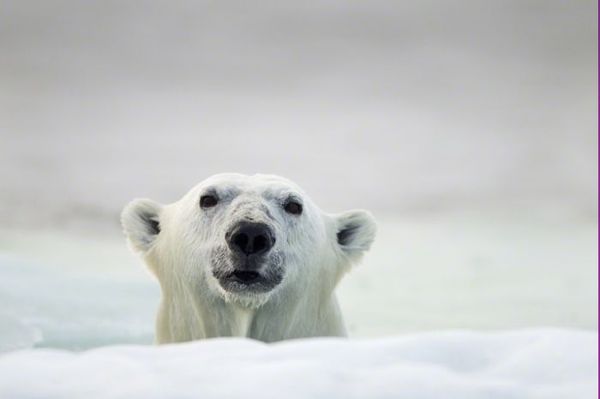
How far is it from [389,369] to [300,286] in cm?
123

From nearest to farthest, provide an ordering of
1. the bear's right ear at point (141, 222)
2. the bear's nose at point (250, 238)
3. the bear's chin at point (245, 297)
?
the bear's nose at point (250, 238)
the bear's chin at point (245, 297)
the bear's right ear at point (141, 222)

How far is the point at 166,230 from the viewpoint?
2.79 metres

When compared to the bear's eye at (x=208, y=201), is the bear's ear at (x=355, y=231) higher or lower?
higher

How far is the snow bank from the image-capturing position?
132 centimetres

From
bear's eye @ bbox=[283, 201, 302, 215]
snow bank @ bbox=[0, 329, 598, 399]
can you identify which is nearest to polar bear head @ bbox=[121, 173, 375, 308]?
bear's eye @ bbox=[283, 201, 302, 215]

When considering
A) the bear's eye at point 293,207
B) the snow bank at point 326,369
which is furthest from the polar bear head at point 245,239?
the snow bank at point 326,369

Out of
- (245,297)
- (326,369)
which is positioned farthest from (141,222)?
(326,369)

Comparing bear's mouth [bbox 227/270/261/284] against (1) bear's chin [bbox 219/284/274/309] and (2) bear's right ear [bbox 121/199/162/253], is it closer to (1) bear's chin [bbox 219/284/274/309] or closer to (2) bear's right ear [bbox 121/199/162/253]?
(1) bear's chin [bbox 219/284/274/309]

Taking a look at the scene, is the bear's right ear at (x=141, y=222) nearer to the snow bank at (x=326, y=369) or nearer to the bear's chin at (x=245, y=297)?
the bear's chin at (x=245, y=297)

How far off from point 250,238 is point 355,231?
0.80m

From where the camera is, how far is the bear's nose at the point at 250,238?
7.24 ft

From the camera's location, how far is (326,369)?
4.47 feet

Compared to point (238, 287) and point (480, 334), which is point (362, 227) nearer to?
point (238, 287)

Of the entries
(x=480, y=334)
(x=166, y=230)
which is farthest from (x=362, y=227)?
(x=480, y=334)
